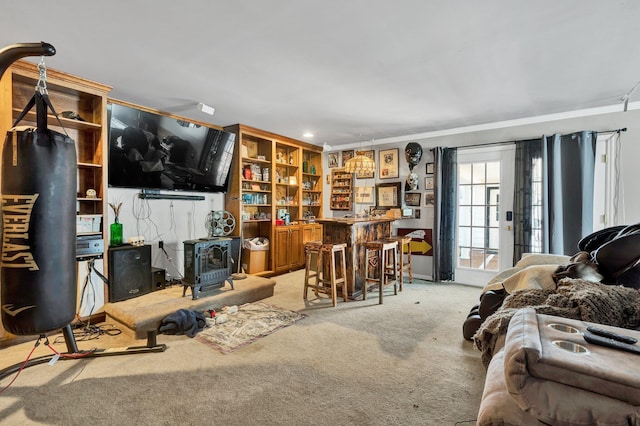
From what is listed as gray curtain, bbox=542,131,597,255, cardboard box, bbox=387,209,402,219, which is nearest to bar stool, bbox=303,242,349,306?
cardboard box, bbox=387,209,402,219

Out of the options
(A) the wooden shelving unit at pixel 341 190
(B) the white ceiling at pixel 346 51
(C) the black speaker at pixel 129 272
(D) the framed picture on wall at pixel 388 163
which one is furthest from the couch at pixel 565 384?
(A) the wooden shelving unit at pixel 341 190

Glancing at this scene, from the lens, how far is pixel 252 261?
5109 mm

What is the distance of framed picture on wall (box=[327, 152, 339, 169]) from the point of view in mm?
6387

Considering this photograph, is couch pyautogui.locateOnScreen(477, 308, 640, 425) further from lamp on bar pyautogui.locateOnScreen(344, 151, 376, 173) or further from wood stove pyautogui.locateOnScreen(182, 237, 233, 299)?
lamp on bar pyautogui.locateOnScreen(344, 151, 376, 173)

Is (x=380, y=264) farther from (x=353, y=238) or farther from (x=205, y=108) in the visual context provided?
(x=205, y=108)

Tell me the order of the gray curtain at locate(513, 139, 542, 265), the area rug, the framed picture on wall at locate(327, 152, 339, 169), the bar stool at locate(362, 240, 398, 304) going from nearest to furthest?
the area rug < the bar stool at locate(362, 240, 398, 304) < the gray curtain at locate(513, 139, 542, 265) < the framed picture on wall at locate(327, 152, 339, 169)

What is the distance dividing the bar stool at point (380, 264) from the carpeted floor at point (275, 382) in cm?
84

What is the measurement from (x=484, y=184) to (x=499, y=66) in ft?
7.86

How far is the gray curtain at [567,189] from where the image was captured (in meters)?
3.93

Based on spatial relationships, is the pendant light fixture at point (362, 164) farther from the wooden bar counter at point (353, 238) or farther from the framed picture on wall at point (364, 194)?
the framed picture on wall at point (364, 194)

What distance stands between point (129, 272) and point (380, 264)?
9.54 feet

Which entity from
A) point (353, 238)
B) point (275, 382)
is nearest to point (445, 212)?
point (353, 238)

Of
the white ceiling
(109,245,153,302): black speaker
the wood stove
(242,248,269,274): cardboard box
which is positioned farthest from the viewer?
(242,248,269,274): cardboard box

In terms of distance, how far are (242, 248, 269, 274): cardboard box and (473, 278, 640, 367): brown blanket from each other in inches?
159
